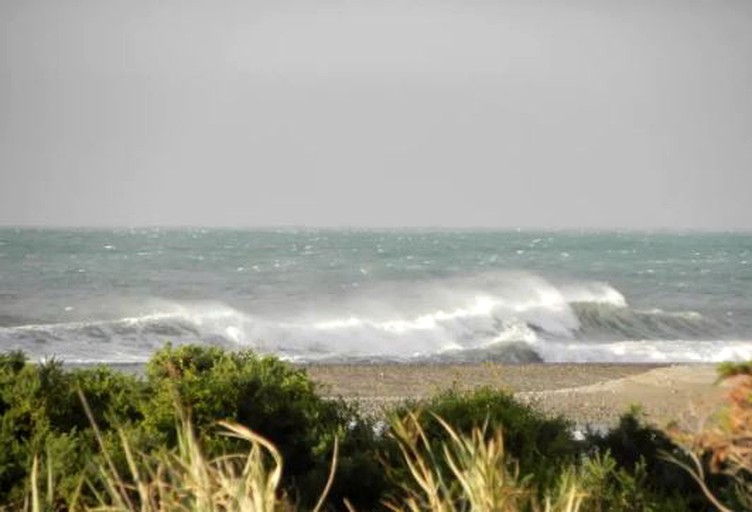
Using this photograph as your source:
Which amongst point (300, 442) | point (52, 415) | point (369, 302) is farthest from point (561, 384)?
point (369, 302)

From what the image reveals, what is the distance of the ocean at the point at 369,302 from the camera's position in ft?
118

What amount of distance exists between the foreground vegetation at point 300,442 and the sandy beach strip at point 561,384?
9433mm

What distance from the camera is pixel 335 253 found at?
66.6 m

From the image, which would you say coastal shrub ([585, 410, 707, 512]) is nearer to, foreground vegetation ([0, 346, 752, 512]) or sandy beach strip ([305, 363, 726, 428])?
foreground vegetation ([0, 346, 752, 512])

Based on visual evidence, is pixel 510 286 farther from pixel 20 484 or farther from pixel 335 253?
pixel 20 484

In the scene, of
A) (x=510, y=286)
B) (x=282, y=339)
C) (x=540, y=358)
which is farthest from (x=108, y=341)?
(x=510, y=286)

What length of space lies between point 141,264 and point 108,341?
72.6ft

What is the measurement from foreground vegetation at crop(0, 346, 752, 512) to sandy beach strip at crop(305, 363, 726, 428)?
9433 mm

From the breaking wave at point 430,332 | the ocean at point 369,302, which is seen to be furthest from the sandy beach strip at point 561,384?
the breaking wave at point 430,332

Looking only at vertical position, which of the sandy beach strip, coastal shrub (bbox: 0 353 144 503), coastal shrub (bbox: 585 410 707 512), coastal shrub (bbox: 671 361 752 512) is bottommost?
the sandy beach strip

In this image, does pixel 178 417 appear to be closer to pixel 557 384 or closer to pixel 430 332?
pixel 557 384

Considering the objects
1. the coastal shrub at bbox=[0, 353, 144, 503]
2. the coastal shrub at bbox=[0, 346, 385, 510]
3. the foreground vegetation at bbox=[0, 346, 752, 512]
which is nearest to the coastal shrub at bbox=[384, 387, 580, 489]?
the foreground vegetation at bbox=[0, 346, 752, 512]

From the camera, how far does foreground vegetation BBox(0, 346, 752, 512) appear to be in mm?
6500

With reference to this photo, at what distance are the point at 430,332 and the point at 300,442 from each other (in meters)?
33.5
